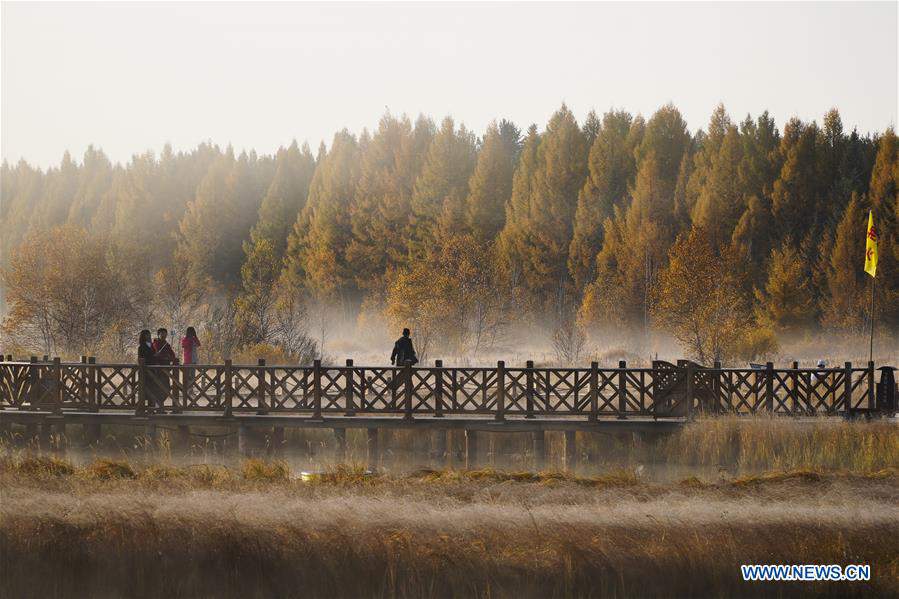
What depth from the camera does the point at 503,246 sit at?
60625 mm

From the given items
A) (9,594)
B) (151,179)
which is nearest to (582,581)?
(9,594)

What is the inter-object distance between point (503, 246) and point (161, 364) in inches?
1529

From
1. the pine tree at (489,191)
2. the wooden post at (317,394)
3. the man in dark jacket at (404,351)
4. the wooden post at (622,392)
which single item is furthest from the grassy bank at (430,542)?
the pine tree at (489,191)

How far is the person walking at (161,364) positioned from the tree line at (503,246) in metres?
10.1

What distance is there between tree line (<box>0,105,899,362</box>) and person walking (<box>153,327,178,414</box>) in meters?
10.1

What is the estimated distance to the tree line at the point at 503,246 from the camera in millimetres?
43750

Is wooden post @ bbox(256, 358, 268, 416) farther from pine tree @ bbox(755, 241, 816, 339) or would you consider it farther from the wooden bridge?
pine tree @ bbox(755, 241, 816, 339)

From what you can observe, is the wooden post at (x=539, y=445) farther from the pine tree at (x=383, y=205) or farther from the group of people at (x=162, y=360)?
the pine tree at (x=383, y=205)

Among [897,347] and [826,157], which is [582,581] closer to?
[897,347]

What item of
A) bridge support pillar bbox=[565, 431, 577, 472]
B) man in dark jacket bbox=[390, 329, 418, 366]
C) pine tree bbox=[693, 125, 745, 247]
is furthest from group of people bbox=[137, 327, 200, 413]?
pine tree bbox=[693, 125, 745, 247]

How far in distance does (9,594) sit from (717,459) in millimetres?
12496

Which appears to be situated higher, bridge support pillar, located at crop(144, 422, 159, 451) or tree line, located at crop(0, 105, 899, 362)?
tree line, located at crop(0, 105, 899, 362)

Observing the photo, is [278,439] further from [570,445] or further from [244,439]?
[570,445]

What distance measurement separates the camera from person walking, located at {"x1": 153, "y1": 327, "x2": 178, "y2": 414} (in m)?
22.6
